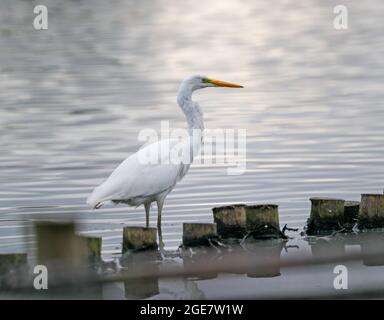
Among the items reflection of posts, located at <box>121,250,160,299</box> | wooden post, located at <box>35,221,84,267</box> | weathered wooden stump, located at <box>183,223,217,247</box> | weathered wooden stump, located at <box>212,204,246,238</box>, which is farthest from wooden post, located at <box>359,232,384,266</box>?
wooden post, located at <box>35,221,84,267</box>

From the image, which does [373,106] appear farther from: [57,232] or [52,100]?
[57,232]

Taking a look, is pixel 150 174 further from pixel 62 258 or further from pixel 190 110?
pixel 62 258

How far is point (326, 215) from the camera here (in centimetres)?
1135

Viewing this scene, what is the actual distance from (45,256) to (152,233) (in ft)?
4.38

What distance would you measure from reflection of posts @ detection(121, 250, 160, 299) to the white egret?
0.86 metres

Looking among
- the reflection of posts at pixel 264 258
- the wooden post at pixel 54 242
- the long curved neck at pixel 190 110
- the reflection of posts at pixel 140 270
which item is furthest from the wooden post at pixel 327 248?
the wooden post at pixel 54 242

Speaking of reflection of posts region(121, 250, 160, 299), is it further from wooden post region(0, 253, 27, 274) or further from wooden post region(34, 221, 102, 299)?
wooden post region(0, 253, 27, 274)

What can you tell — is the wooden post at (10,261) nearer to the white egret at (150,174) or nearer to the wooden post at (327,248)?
the white egret at (150,174)

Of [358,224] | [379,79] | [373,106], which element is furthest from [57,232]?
[379,79]

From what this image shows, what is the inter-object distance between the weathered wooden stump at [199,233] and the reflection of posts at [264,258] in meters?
0.43

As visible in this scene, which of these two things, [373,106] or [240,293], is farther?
[373,106]

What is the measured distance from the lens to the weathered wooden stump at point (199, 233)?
10.6 m
